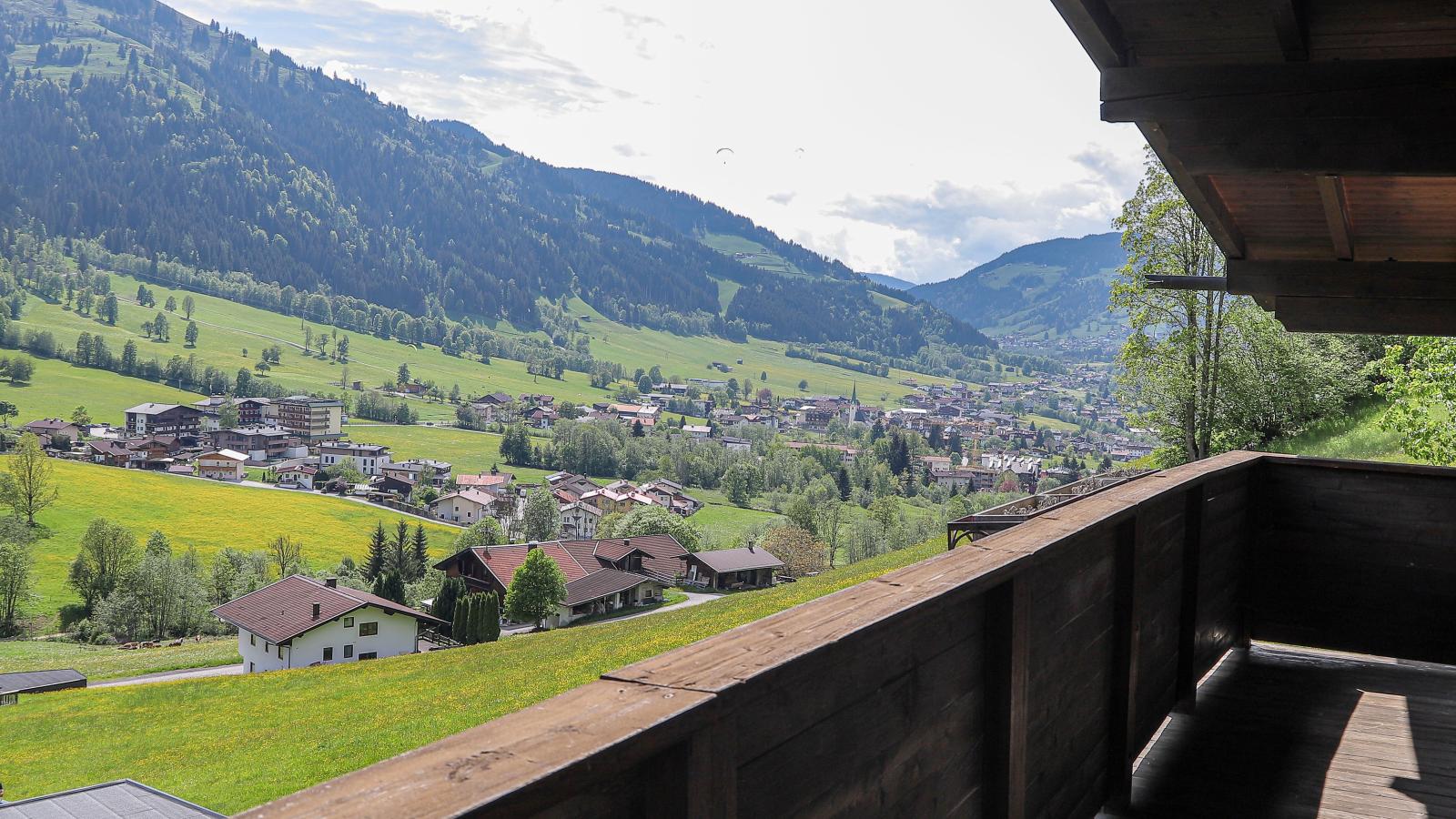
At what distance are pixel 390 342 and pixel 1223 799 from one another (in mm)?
189503

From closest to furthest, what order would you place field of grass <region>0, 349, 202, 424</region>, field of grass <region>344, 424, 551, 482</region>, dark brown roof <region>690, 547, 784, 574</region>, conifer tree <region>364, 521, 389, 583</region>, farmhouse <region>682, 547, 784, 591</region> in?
dark brown roof <region>690, 547, 784, 574</region> < farmhouse <region>682, 547, 784, 591</region> < conifer tree <region>364, 521, 389, 583</region> < field of grass <region>0, 349, 202, 424</region> < field of grass <region>344, 424, 551, 482</region>

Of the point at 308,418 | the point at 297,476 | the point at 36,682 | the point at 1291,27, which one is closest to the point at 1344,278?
the point at 1291,27

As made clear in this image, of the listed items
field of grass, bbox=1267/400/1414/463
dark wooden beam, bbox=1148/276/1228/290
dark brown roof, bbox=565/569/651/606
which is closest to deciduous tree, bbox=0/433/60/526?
dark brown roof, bbox=565/569/651/606

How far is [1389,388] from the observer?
50.0 feet

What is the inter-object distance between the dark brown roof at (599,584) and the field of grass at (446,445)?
Answer: 51.5 m

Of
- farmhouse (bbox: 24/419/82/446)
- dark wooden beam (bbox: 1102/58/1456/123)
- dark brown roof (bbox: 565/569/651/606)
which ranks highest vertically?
dark wooden beam (bbox: 1102/58/1456/123)

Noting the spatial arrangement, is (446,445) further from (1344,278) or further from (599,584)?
(1344,278)

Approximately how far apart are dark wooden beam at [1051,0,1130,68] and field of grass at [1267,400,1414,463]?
54.6 ft

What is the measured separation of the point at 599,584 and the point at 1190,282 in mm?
50498

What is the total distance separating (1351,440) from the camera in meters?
19.7

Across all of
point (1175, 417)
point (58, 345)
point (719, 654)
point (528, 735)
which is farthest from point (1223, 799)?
point (58, 345)

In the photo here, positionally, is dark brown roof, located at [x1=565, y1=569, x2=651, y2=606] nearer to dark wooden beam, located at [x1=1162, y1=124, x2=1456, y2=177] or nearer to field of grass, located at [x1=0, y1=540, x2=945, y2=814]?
field of grass, located at [x1=0, y1=540, x2=945, y2=814]

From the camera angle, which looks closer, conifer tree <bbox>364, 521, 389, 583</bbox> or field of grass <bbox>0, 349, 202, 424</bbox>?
conifer tree <bbox>364, 521, 389, 583</bbox>

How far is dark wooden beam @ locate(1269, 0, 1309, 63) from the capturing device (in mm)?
2598
